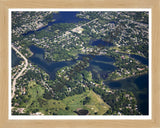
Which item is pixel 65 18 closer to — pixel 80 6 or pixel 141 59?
pixel 141 59

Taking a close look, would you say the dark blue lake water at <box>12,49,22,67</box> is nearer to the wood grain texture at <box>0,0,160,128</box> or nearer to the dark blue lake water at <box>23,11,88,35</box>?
the dark blue lake water at <box>23,11,88,35</box>

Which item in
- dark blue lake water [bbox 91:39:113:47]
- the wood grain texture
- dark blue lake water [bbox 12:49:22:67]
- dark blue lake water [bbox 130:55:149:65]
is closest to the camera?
the wood grain texture

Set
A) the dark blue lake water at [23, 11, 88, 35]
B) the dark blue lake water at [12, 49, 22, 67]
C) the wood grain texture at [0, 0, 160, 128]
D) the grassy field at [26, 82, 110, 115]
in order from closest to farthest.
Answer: the wood grain texture at [0, 0, 160, 128] → the grassy field at [26, 82, 110, 115] → the dark blue lake water at [12, 49, 22, 67] → the dark blue lake water at [23, 11, 88, 35]

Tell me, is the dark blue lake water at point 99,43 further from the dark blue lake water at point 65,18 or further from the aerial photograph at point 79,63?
the dark blue lake water at point 65,18

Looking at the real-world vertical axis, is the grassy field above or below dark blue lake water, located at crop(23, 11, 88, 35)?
below

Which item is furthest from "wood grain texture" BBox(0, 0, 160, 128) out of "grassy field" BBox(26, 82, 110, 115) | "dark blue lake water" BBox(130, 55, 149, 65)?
"dark blue lake water" BBox(130, 55, 149, 65)

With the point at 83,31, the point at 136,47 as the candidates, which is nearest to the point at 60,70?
the point at 83,31

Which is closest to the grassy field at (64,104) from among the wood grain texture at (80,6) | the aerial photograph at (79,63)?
the aerial photograph at (79,63)

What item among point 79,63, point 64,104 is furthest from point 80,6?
point 79,63

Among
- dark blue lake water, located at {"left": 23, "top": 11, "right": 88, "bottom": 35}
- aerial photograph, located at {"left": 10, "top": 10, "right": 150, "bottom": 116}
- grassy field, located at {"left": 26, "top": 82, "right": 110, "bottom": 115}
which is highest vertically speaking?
dark blue lake water, located at {"left": 23, "top": 11, "right": 88, "bottom": 35}
